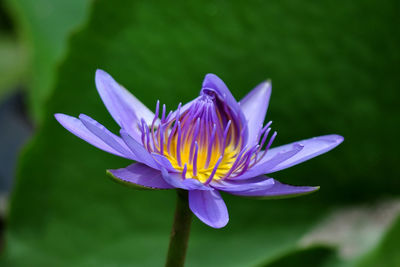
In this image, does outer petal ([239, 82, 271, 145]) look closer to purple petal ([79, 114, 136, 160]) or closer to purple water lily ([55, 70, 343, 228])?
purple water lily ([55, 70, 343, 228])

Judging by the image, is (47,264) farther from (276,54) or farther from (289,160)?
(289,160)

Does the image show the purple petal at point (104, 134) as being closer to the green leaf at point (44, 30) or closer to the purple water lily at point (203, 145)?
the purple water lily at point (203, 145)

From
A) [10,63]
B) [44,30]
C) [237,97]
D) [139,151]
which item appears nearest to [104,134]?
[139,151]

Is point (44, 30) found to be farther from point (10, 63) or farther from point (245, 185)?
point (245, 185)

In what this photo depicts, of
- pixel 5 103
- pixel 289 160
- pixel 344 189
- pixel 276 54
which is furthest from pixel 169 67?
pixel 5 103

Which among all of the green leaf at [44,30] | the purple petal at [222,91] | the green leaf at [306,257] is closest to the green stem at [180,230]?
the purple petal at [222,91]

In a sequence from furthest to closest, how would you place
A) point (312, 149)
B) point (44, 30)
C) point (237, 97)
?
point (44, 30), point (237, 97), point (312, 149)
